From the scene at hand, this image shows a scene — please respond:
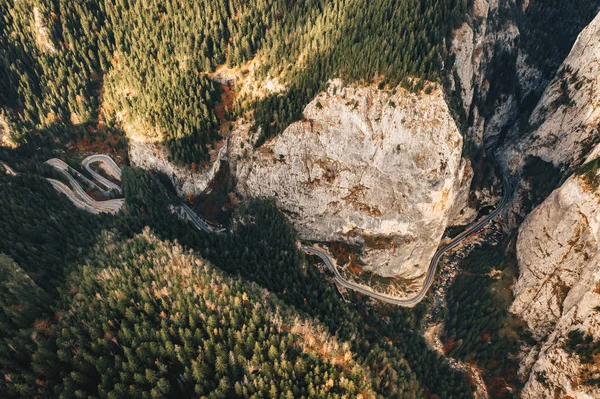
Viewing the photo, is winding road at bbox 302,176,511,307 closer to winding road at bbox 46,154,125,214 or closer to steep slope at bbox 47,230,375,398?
steep slope at bbox 47,230,375,398

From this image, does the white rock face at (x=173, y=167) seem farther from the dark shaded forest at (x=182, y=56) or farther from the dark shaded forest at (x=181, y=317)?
the dark shaded forest at (x=181, y=317)

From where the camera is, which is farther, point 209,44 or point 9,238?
point 209,44

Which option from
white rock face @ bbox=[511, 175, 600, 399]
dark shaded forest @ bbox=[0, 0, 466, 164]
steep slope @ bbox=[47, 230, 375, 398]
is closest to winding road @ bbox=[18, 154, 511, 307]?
dark shaded forest @ bbox=[0, 0, 466, 164]

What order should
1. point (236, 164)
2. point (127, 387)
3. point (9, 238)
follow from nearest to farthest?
1. point (127, 387)
2. point (9, 238)
3. point (236, 164)

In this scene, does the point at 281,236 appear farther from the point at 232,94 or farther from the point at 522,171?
the point at 522,171

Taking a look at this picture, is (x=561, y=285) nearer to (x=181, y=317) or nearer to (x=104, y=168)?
(x=181, y=317)

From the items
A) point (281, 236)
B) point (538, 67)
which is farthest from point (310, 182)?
point (538, 67)

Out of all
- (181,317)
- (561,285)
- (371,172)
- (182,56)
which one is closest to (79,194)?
(182,56)
